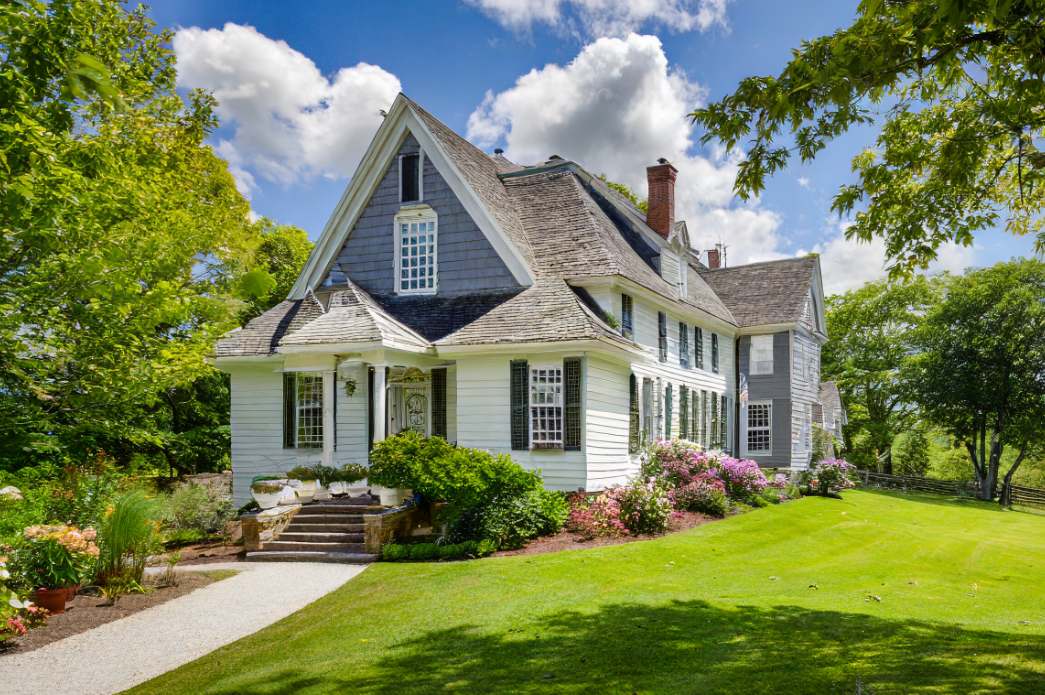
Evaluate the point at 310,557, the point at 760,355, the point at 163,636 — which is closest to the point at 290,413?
the point at 310,557

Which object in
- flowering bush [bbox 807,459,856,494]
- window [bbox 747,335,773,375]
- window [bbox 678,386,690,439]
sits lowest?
flowering bush [bbox 807,459,856,494]

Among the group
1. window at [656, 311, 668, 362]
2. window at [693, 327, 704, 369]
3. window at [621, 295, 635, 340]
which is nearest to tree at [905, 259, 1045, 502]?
window at [693, 327, 704, 369]

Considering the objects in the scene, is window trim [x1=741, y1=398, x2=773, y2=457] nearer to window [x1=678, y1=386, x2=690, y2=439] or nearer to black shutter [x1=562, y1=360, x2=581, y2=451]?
window [x1=678, y1=386, x2=690, y2=439]

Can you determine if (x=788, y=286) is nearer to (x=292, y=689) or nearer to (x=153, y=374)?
(x=153, y=374)

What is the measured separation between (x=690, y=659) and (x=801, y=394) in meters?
26.9

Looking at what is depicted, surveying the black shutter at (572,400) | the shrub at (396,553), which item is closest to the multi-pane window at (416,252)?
the black shutter at (572,400)

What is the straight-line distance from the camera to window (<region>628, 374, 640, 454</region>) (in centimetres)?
1928

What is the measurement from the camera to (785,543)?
16062 mm

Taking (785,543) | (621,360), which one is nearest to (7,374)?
(621,360)

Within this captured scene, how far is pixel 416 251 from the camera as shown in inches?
793

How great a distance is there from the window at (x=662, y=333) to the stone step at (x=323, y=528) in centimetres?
1109

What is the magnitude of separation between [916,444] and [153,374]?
147ft

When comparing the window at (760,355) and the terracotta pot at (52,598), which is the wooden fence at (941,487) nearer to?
the window at (760,355)

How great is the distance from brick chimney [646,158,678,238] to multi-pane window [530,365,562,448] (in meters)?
10.6
